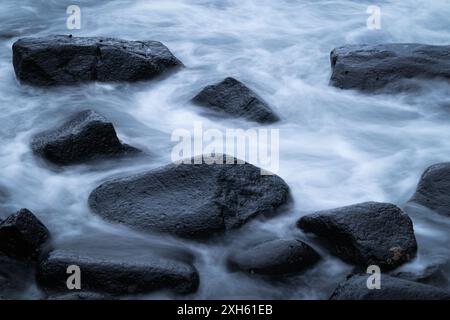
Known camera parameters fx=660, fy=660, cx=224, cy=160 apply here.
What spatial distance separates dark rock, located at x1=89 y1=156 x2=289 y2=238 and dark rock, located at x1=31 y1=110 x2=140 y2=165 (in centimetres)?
54

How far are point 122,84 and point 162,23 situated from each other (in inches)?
94.5

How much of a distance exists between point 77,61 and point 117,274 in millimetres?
3355

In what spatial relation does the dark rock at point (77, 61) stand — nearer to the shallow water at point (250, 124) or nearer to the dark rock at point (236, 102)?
the shallow water at point (250, 124)

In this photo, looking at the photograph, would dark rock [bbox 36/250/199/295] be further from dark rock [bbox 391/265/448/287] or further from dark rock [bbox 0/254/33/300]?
dark rock [bbox 391/265/448/287]

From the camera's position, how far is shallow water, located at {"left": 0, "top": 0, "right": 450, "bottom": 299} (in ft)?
14.8

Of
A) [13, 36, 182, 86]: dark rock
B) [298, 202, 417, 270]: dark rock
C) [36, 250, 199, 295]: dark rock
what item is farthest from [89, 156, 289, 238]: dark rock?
[13, 36, 182, 86]: dark rock

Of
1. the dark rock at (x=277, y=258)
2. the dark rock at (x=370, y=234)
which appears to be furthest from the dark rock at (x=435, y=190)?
the dark rock at (x=277, y=258)

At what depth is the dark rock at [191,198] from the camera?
14.8 feet

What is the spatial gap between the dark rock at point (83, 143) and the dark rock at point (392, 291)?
8.00 feet

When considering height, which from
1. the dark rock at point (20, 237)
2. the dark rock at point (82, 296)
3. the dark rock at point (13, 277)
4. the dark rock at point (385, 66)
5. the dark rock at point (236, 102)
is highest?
the dark rock at point (385, 66)

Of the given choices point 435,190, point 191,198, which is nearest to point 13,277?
point 191,198

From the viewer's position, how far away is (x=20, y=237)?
4086mm

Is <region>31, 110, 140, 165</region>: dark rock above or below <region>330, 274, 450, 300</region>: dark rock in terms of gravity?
above
